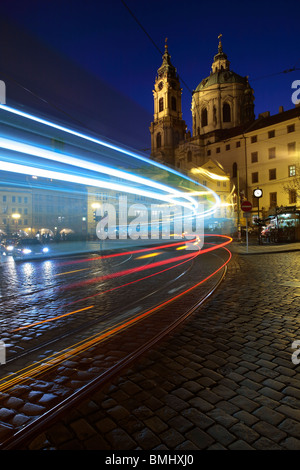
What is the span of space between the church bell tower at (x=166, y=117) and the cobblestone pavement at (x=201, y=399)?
2990 inches

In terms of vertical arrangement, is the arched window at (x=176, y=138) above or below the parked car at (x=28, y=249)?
above

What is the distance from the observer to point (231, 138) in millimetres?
58906

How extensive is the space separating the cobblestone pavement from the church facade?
1028 inches

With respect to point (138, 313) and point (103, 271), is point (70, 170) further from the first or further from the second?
point (138, 313)

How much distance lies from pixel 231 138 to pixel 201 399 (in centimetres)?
6324

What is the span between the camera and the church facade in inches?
Result: 1943

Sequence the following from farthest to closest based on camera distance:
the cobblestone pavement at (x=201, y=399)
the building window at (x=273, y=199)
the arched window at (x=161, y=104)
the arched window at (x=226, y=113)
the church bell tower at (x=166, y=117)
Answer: the arched window at (x=161, y=104), the church bell tower at (x=166, y=117), the arched window at (x=226, y=113), the building window at (x=273, y=199), the cobblestone pavement at (x=201, y=399)

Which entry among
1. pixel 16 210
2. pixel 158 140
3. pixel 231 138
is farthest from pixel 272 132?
pixel 16 210
